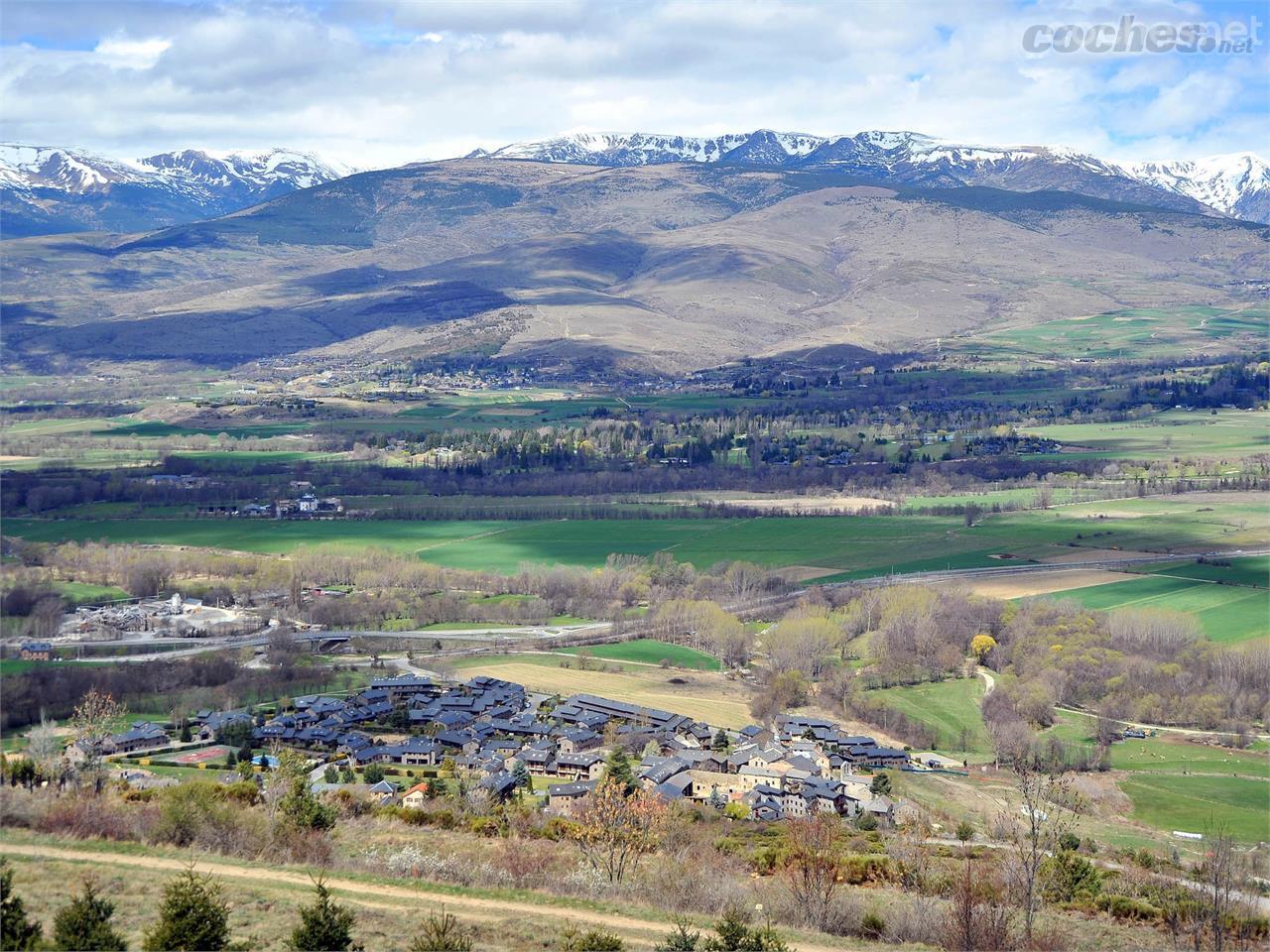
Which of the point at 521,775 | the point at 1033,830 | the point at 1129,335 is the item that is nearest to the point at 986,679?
the point at 521,775

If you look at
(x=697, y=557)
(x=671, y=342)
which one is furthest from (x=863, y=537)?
(x=671, y=342)

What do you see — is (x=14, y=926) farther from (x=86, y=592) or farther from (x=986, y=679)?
(x=86, y=592)

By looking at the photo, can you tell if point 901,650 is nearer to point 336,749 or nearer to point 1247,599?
point 1247,599

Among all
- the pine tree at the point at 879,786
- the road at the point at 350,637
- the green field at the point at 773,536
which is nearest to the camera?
the pine tree at the point at 879,786

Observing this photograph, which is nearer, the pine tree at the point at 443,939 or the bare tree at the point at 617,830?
the pine tree at the point at 443,939

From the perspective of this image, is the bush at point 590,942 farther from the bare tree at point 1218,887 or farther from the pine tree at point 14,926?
the bare tree at point 1218,887

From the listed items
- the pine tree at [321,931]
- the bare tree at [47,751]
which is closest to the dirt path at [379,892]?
the pine tree at [321,931]

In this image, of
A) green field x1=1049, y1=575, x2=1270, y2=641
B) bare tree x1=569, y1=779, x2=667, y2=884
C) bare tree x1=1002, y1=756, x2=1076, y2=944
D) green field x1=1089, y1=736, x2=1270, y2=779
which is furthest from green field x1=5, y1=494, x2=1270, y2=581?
bare tree x1=569, y1=779, x2=667, y2=884
